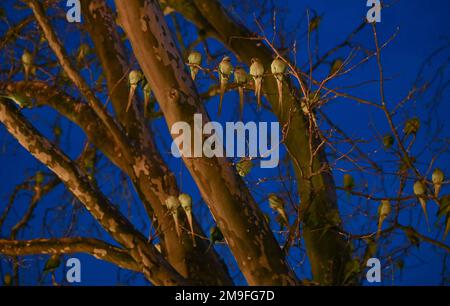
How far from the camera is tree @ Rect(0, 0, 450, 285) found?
1782 mm

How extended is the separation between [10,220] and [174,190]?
1.34 m

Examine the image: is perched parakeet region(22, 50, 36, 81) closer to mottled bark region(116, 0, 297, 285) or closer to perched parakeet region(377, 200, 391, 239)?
mottled bark region(116, 0, 297, 285)

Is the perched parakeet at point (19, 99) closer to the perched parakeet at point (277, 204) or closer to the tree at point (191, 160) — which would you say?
the tree at point (191, 160)

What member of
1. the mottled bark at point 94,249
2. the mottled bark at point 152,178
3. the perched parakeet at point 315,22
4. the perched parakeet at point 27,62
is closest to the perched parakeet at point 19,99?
the mottled bark at point 152,178

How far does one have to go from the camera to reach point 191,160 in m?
1.75

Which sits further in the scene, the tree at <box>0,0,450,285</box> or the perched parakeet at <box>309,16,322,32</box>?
the perched parakeet at <box>309,16,322,32</box>

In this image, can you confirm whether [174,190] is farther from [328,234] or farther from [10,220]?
[10,220]

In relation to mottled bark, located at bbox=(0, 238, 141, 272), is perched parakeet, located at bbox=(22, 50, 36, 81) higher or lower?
higher

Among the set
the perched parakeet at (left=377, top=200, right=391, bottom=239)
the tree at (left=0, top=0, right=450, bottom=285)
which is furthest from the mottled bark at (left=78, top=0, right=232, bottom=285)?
the perched parakeet at (left=377, top=200, right=391, bottom=239)

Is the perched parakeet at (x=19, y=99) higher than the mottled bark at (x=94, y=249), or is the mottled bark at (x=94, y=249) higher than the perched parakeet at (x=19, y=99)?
the perched parakeet at (x=19, y=99)

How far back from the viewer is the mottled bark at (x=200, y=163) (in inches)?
69.2

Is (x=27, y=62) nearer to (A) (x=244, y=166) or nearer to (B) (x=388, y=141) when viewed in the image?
(A) (x=244, y=166)

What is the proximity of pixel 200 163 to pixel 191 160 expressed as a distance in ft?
0.07

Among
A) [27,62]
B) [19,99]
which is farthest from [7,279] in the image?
[19,99]
